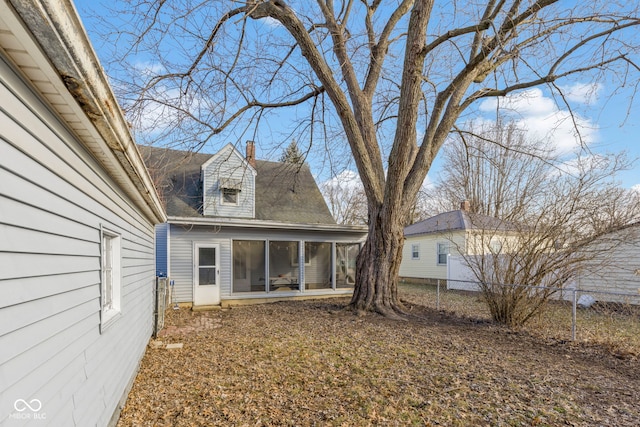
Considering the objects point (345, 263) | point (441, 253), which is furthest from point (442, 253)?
point (345, 263)

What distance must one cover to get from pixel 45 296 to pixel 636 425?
5.05 meters

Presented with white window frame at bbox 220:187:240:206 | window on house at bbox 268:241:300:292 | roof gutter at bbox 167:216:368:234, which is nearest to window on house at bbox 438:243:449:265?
roof gutter at bbox 167:216:368:234

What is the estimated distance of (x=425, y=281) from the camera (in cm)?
1947

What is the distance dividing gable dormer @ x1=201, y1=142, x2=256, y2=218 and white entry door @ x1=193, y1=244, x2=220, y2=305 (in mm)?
1317

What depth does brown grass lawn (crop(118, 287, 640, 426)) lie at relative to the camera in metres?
3.62

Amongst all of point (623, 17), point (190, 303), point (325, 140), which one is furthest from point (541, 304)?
point (190, 303)

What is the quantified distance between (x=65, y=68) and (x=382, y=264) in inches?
314

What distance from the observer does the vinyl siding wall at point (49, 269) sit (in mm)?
1574

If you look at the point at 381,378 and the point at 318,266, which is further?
the point at 318,266

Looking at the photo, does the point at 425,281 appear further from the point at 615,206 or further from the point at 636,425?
the point at 636,425

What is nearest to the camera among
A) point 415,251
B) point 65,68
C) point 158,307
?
point 65,68

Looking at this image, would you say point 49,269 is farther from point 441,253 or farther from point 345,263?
point 441,253

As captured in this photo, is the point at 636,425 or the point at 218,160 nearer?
the point at 636,425

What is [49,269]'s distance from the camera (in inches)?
78.9
